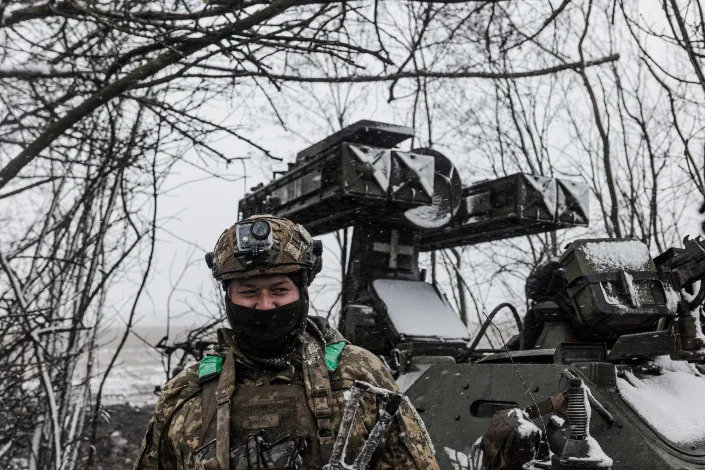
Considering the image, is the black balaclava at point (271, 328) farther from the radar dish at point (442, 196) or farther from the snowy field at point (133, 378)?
the snowy field at point (133, 378)

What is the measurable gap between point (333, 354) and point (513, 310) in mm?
2589

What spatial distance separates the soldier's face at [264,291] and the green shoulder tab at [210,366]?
260mm

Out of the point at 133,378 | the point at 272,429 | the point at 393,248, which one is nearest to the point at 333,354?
the point at 272,429

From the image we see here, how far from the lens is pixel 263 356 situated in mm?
2756

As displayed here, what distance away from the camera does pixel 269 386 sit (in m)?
2.64

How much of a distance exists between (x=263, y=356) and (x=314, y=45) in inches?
71.8

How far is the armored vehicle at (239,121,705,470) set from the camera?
12.2 ft

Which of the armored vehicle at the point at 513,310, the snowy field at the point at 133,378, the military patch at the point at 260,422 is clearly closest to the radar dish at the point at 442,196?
the armored vehicle at the point at 513,310

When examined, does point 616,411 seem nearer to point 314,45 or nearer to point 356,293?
point 314,45

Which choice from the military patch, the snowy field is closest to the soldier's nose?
the military patch

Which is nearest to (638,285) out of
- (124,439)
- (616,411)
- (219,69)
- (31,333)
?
(616,411)

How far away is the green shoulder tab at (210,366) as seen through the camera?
8.91 ft

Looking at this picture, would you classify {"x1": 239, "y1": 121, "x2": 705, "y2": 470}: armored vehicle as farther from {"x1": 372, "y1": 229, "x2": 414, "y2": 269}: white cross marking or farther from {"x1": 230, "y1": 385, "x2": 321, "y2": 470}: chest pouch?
{"x1": 230, "y1": 385, "x2": 321, "y2": 470}: chest pouch

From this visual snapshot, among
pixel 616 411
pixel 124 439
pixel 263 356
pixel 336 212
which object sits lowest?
pixel 124 439
